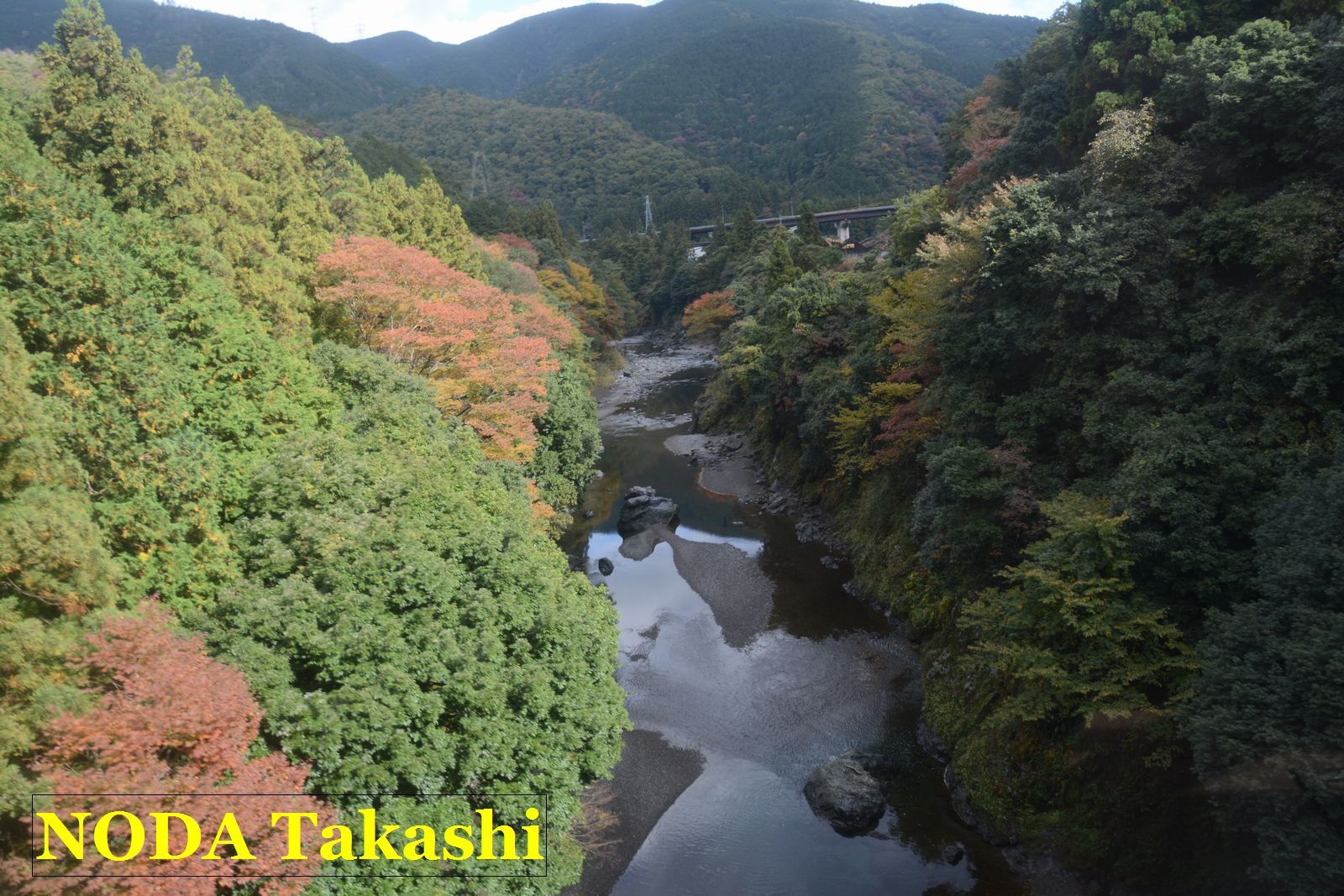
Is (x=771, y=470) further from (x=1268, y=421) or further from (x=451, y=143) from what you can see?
(x=451, y=143)

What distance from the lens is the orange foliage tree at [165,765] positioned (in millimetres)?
7180

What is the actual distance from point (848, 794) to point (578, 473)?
19.1 metres

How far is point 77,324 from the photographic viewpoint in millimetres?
11047

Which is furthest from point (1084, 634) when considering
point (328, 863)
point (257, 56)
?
point (257, 56)

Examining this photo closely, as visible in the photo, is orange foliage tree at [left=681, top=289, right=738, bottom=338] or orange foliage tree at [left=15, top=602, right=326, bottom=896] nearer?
orange foliage tree at [left=15, top=602, right=326, bottom=896]

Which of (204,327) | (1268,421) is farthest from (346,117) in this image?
(1268,421)

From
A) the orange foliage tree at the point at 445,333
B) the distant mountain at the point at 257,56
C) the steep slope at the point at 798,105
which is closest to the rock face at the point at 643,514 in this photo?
the orange foliage tree at the point at 445,333

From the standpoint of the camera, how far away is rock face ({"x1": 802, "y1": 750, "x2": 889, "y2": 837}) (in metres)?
16.6

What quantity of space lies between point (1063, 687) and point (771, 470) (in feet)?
87.9

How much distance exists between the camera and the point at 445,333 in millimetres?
24484

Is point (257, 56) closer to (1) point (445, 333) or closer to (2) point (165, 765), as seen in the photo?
(1) point (445, 333)

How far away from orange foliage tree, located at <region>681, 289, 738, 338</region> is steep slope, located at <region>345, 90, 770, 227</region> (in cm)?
4816

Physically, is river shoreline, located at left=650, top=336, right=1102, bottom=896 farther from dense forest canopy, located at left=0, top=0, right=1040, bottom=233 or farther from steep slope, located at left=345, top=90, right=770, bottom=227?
steep slope, located at left=345, top=90, right=770, bottom=227

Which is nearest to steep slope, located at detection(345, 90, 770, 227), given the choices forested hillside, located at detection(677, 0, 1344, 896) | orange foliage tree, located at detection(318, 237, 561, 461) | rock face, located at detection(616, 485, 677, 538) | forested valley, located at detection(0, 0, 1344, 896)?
rock face, located at detection(616, 485, 677, 538)
